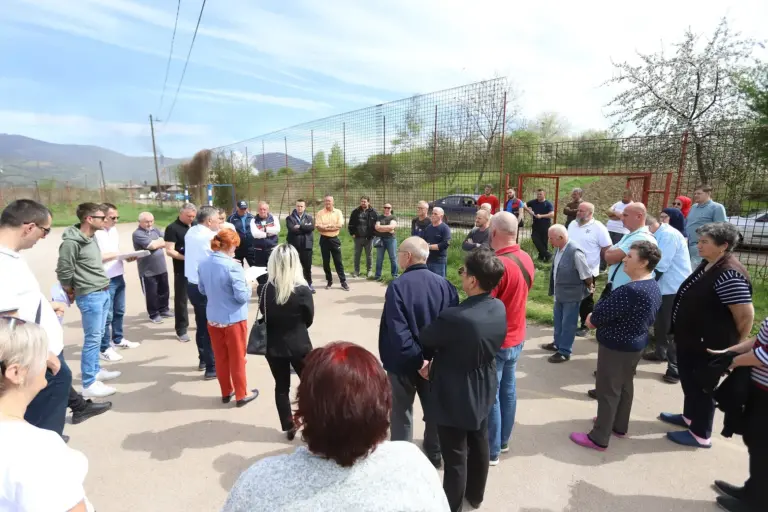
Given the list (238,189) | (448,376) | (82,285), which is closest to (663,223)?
(448,376)

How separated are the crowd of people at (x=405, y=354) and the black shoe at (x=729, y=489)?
0.5 inches

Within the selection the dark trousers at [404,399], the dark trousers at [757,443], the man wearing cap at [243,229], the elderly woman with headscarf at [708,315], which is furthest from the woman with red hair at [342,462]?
the man wearing cap at [243,229]

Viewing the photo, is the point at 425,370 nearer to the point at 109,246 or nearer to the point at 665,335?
the point at 665,335

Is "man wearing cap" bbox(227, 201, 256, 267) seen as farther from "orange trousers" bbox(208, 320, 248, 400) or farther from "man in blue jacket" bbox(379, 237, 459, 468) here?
"man in blue jacket" bbox(379, 237, 459, 468)

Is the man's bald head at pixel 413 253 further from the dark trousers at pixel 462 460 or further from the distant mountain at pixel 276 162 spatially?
the distant mountain at pixel 276 162

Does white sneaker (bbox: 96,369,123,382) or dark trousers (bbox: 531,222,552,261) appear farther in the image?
dark trousers (bbox: 531,222,552,261)

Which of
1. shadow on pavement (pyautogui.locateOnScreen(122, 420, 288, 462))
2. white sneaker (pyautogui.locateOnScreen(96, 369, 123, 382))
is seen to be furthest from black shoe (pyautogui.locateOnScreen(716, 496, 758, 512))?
white sneaker (pyautogui.locateOnScreen(96, 369, 123, 382))

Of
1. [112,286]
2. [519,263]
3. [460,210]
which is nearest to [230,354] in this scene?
[112,286]

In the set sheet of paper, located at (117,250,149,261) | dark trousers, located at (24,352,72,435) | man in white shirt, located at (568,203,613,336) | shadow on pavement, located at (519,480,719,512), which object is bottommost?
shadow on pavement, located at (519,480,719,512)

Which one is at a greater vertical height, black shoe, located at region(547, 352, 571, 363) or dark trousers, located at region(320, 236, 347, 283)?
dark trousers, located at region(320, 236, 347, 283)

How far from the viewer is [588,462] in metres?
2.84

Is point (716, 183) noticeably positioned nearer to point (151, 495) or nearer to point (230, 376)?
point (230, 376)

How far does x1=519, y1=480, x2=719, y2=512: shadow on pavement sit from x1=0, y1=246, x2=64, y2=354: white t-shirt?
325cm

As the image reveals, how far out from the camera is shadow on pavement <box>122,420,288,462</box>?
10.1 feet
